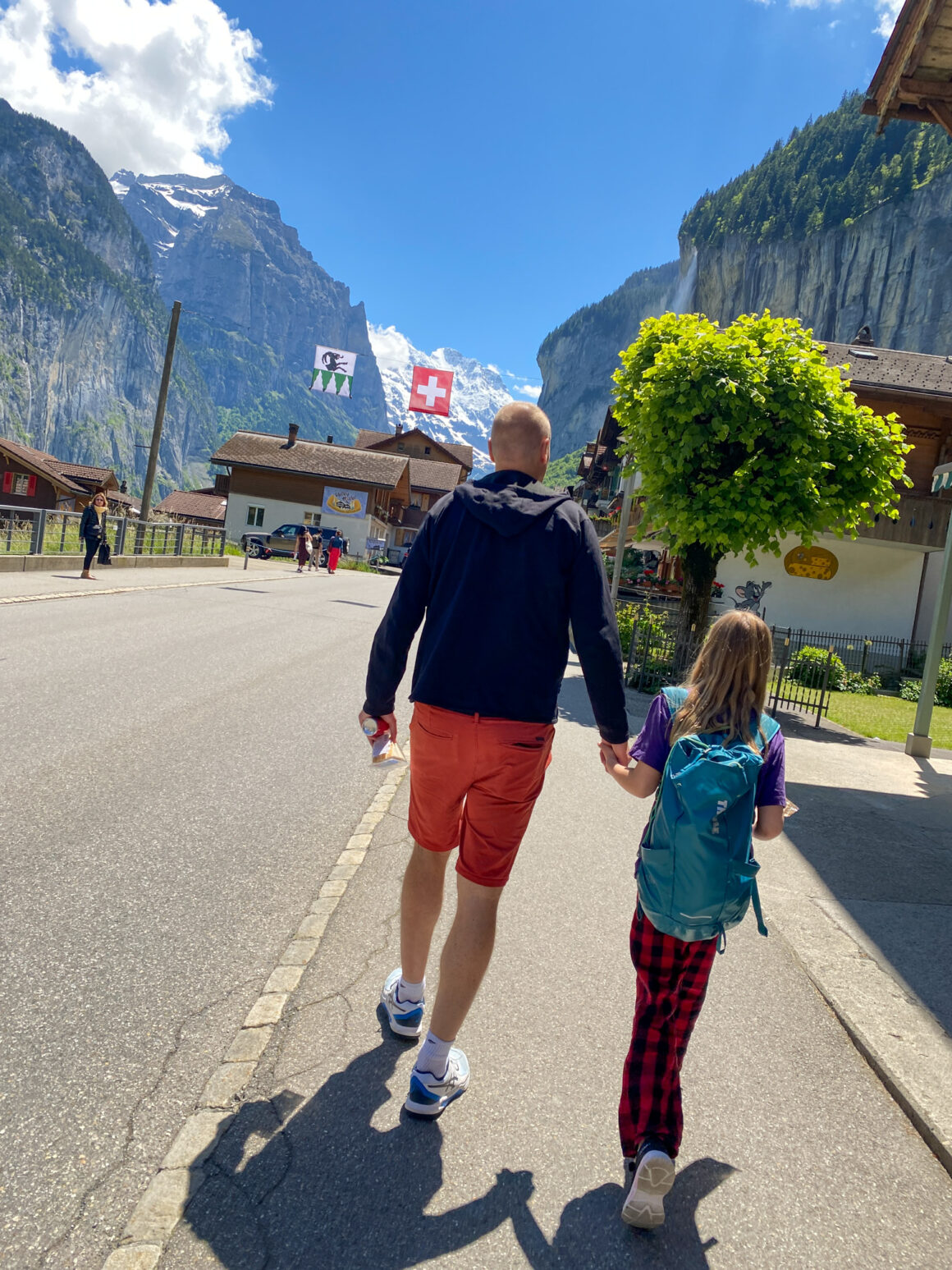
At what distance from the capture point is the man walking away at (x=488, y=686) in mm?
2678

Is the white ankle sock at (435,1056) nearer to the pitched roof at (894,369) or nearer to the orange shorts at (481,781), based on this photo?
the orange shorts at (481,781)

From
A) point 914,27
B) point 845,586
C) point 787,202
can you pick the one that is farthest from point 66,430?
point 914,27

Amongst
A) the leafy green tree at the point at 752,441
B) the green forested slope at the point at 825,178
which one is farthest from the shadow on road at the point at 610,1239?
the green forested slope at the point at 825,178

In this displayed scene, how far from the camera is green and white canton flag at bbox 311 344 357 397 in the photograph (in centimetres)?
4650

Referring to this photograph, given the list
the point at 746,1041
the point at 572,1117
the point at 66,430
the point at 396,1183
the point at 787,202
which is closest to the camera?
the point at 396,1183

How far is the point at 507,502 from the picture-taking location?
2.74m

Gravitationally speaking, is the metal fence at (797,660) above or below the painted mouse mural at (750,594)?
below

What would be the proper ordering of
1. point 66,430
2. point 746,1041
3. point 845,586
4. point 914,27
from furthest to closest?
point 66,430, point 845,586, point 914,27, point 746,1041

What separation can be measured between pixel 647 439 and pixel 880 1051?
11.5 m

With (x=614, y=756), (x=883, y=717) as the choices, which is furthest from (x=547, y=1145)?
(x=883, y=717)

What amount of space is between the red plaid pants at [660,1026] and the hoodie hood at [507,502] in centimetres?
117

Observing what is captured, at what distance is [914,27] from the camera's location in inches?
342

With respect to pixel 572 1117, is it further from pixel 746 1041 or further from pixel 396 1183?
pixel 746 1041

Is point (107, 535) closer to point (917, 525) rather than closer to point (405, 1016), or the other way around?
point (917, 525)
